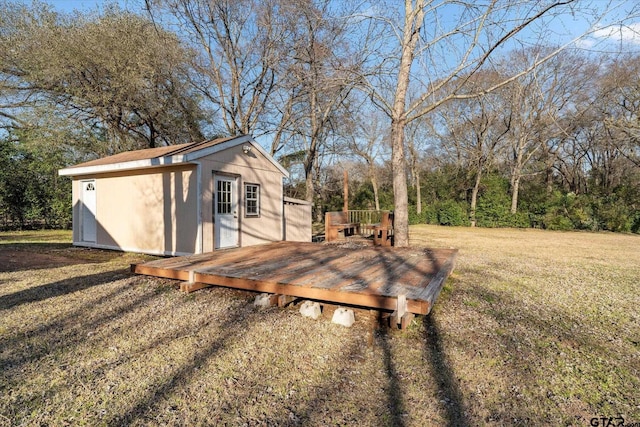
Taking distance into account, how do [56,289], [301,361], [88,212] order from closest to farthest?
1. [301,361]
2. [56,289]
3. [88,212]

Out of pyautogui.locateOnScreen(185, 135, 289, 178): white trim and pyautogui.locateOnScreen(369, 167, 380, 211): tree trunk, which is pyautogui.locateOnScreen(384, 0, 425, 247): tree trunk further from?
pyautogui.locateOnScreen(369, 167, 380, 211): tree trunk

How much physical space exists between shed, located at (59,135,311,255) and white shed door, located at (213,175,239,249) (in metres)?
0.02

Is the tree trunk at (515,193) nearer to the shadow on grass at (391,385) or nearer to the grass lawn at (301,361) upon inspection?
the grass lawn at (301,361)

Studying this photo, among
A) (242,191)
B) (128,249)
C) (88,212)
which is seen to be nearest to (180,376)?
(242,191)

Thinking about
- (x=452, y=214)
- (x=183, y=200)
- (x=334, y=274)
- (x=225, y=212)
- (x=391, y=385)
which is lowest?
(x=391, y=385)

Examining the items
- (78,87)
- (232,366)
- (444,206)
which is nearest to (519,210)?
(444,206)

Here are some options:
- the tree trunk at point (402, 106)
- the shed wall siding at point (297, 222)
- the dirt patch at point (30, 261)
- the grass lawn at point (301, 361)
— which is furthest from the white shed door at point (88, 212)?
the tree trunk at point (402, 106)

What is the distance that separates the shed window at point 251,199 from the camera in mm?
8062

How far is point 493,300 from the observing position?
4238 mm

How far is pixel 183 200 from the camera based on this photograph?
6891 millimetres

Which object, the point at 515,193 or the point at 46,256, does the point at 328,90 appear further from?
the point at 515,193

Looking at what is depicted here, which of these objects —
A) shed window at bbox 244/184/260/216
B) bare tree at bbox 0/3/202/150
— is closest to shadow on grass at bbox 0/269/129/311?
shed window at bbox 244/184/260/216

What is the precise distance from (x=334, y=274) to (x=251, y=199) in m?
4.84

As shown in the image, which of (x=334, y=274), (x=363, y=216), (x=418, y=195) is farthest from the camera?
(x=418, y=195)
